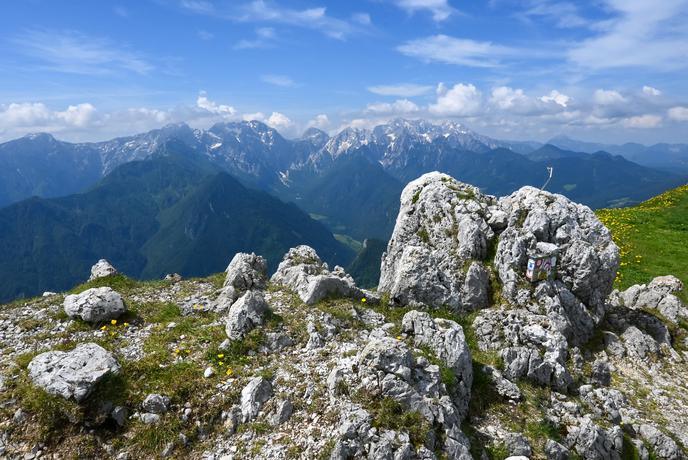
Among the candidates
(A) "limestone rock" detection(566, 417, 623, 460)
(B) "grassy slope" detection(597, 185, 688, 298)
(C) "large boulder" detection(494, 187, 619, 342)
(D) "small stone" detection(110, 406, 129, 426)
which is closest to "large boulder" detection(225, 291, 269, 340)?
(D) "small stone" detection(110, 406, 129, 426)

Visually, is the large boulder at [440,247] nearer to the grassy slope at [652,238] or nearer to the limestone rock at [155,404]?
the limestone rock at [155,404]

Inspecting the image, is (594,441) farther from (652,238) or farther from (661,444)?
(652,238)

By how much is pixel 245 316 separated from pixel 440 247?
1525 cm

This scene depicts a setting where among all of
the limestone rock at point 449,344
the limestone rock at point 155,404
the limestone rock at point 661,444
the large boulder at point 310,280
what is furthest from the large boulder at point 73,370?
Result: the limestone rock at point 661,444

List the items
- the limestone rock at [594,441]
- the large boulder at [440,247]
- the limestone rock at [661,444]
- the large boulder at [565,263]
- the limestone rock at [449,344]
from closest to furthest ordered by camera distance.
A: the limestone rock at [594,441], the limestone rock at [449,344], the limestone rock at [661,444], the large boulder at [440,247], the large boulder at [565,263]

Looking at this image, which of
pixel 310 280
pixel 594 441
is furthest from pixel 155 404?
pixel 594 441

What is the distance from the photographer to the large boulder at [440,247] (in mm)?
24906

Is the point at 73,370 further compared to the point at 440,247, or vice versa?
the point at 440,247

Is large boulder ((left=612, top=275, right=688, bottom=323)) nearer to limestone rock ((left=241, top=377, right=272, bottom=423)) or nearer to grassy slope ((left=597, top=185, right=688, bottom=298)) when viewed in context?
grassy slope ((left=597, top=185, right=688, bottom=298))

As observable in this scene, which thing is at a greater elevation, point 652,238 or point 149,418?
point 652,238

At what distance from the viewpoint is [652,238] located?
4453 cm

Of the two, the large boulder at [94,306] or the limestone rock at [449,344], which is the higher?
the large boulder at [94,306]

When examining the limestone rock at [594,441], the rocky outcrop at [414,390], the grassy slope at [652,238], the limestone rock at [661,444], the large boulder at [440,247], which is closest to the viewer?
the rocky outcrop at [414,390]

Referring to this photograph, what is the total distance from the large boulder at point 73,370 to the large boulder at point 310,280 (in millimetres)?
10179
